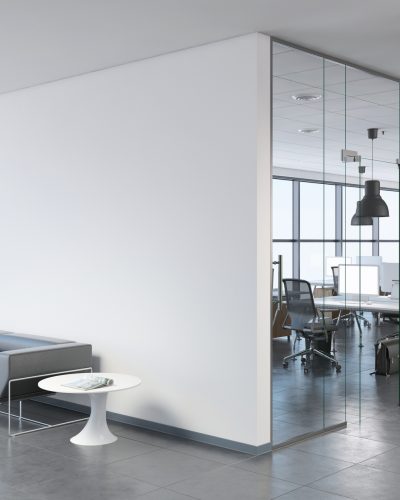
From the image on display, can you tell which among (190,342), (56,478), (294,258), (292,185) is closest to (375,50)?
(292,185)

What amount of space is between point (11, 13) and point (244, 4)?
154 cm

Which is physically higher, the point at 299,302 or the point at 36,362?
the point at 299,302

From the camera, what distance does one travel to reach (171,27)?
5.32 meters

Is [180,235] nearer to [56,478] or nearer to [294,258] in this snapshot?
[294,258]

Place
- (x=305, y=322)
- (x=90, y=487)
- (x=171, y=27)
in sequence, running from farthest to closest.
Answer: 1. (x=305, y=322)
2. (x=171, y=27)
3. (x=90, y=487)

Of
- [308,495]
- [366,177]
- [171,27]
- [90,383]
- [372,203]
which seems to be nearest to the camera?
[308,495]

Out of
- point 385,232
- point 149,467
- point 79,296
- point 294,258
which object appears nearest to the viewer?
point 149,467

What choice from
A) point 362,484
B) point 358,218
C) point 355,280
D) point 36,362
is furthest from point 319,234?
point 36,362

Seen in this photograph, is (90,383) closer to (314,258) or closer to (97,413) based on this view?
(97,413)

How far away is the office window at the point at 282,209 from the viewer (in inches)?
226

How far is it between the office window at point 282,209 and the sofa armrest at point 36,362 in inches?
81.0

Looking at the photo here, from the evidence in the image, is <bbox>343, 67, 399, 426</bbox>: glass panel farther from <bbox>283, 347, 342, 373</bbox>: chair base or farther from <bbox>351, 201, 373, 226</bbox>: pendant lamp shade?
<bbox>283, 347, 342, 373</bbox>: chair base

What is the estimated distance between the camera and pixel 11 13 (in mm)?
5004

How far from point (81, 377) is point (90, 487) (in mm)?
1401
